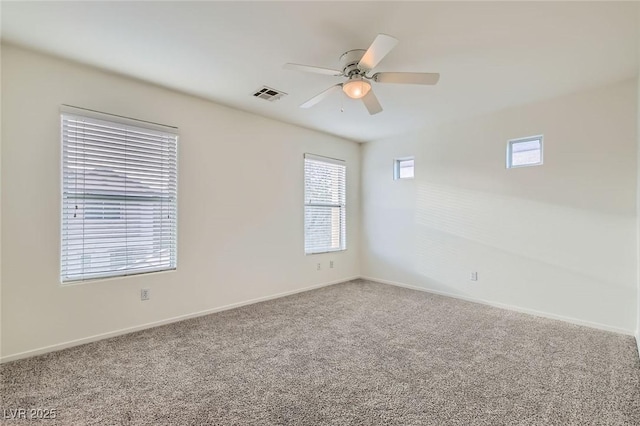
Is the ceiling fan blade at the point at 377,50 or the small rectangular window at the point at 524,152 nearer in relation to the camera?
the ceiling fan blade at the point at 377,50

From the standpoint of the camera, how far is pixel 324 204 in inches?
203

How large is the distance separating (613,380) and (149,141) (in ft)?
14.8

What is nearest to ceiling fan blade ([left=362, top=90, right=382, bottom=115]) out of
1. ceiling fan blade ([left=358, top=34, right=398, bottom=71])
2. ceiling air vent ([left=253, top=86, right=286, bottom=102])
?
ceiling fan blade ([left=358, top=34, right=398, bottom=71])

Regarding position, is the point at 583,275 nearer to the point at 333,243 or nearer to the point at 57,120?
the point at 333,243

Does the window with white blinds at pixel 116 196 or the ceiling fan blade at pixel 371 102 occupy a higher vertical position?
the ceiling fan blade at pixel 371 102

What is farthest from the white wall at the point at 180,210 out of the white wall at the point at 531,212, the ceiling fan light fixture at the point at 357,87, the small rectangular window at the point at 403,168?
the ceiling fan light fixture at the point at 357,87

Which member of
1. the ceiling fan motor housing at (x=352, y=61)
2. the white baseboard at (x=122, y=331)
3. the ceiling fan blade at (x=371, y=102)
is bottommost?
the white baseboard at (x=122, y=331)

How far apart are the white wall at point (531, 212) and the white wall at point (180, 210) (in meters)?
1.30

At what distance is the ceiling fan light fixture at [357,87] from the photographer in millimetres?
2518

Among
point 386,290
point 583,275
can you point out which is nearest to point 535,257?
point 583,275

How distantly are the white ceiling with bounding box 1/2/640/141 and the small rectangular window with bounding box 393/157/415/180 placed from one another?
1717 mm

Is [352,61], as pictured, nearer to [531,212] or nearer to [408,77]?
[408,77]

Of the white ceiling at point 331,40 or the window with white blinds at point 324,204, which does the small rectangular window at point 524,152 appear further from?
the window with white blinds at point 324,204

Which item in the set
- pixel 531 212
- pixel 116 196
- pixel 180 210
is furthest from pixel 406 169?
pixel 116 196
